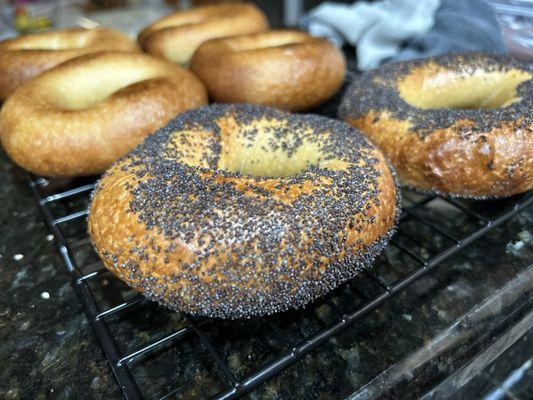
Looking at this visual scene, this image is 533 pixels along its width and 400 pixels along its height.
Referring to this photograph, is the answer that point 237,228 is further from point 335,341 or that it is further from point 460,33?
point 460,33

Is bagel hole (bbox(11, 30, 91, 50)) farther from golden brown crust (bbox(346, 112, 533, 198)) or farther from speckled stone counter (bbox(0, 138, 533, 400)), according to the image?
golden brown crust (bbox(346, 112, 533, 198))

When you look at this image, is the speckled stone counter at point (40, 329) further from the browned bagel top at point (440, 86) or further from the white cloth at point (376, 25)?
the white cloth at point (376, 25)

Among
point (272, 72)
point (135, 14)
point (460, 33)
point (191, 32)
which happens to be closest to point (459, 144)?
point (272, 72)

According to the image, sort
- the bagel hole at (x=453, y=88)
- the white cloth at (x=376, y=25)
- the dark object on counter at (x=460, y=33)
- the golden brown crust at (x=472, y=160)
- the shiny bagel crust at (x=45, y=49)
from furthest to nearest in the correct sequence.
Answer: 1. the white cloth at (x=376, y=25)
2. the dark object on counter at (x=460, y=33)
3. the shiny bagel crust at (x=45, y=49)
4. the bagel hole at (x=453, y=88)
5. the golden brown crust at (x=472, y=160)

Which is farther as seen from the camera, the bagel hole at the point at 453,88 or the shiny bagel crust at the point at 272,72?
the shiny bagel crust at the point at 272,72

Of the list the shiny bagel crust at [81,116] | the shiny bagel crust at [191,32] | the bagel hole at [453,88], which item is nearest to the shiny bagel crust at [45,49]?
the shiny bagel crust at [191,32]

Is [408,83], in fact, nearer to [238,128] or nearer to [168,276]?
[238,128]

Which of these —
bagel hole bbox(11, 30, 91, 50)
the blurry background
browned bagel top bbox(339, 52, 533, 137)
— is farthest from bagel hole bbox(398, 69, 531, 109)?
bagel hole bbox(11, 30, 91, 50)
